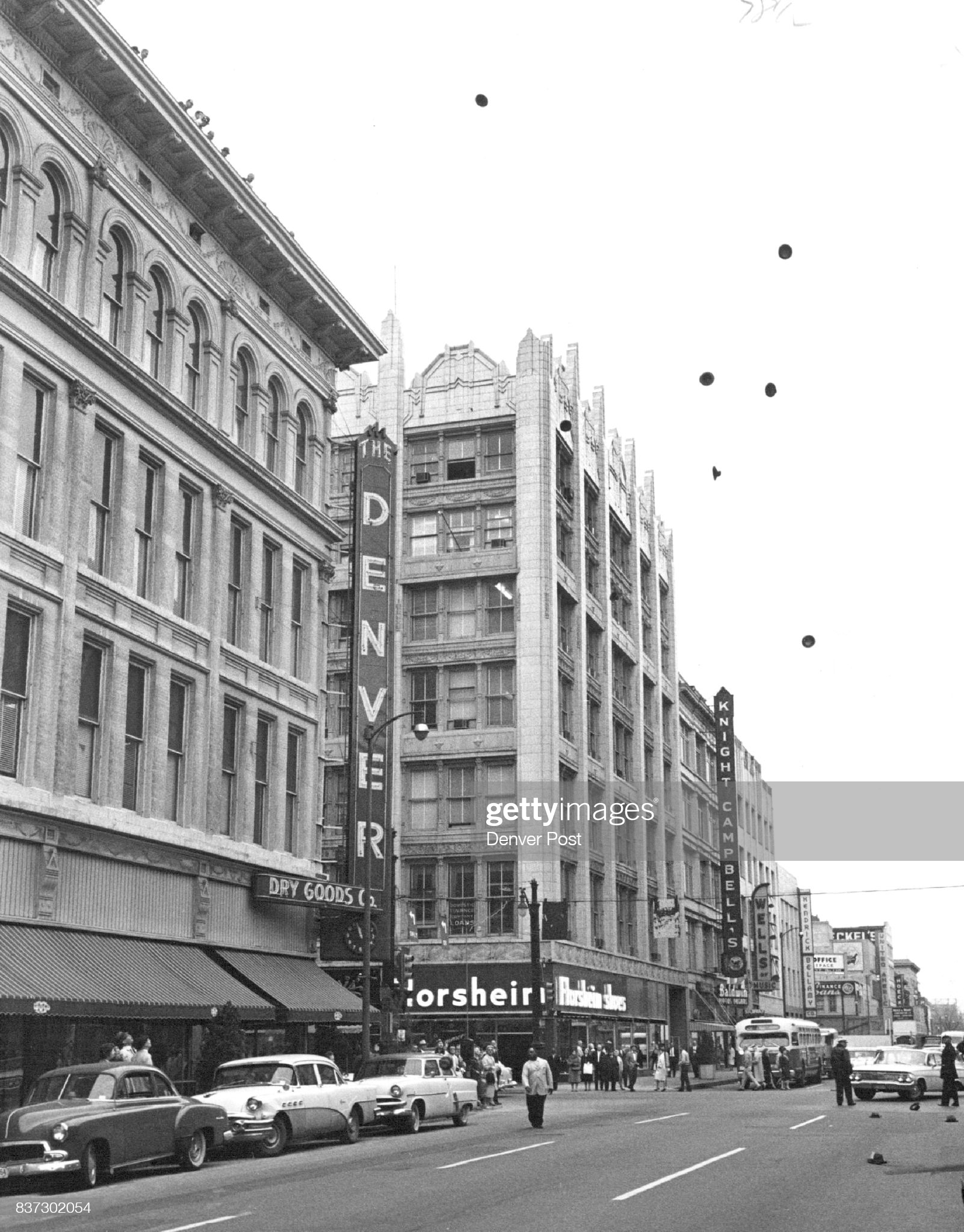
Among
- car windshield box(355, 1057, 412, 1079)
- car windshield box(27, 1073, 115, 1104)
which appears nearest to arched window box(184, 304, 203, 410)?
car windshield box(355, 1057, 412, 1079)

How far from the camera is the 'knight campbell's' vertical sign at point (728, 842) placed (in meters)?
85.4

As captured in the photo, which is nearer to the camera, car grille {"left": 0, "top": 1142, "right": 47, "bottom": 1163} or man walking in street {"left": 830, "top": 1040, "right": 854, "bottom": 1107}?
car grille {"left": 0, "top": 1142, "right": 47, "bottom": 1163}

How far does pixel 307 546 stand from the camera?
4081cm

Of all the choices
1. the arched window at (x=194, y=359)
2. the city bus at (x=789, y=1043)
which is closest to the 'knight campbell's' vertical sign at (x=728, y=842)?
the city bus at (x=789, y=1043)

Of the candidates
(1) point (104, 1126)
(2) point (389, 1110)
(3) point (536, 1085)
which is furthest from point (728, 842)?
(1) point (104, 1126)

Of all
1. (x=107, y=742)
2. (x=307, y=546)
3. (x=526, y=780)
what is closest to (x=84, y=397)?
(x=107, y=742)

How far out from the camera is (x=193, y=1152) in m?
20.8

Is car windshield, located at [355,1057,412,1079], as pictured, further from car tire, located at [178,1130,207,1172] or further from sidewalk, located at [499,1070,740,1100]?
sidewalk, located at [499,1070,740,1100]

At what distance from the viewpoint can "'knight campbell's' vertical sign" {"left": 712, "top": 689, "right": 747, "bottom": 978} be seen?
85.4m

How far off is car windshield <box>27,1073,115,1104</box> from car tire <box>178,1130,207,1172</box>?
5.66 feet

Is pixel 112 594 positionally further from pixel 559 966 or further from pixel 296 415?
pixel 559 966

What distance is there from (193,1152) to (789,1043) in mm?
41824

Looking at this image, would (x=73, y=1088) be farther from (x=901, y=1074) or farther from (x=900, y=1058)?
(x=900, y=1058)

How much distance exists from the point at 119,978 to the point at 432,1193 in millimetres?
13869
